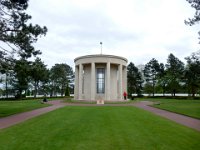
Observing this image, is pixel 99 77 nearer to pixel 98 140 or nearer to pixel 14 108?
→ pixel 14 108

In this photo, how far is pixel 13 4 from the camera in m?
14.5

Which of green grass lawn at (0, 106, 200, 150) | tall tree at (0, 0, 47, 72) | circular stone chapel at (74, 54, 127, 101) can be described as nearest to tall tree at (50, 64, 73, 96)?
circular stone chapel at (74, 54, 127, 101)

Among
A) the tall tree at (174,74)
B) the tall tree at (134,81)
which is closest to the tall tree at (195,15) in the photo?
the tall tree at (174,74)

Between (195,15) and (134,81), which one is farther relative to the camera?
(134,81)

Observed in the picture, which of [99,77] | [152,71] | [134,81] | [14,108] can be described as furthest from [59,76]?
[14,108]

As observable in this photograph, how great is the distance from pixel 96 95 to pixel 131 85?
28.3 metres

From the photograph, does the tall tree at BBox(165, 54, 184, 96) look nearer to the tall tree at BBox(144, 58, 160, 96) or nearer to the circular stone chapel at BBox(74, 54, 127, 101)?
the tall tree at BBox(144, 58, 160, 96)

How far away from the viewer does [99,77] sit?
3550 cm

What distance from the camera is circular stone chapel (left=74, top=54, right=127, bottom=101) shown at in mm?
33406

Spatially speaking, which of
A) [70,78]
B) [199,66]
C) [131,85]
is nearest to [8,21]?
[199,66]

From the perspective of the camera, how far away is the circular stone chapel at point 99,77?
110 feet

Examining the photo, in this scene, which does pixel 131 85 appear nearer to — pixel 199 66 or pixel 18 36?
pixel 199 66

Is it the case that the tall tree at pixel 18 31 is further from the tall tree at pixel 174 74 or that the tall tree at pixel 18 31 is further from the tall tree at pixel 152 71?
the tall tree at pixel 152 71

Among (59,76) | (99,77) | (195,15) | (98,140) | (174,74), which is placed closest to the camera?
(98,140)
